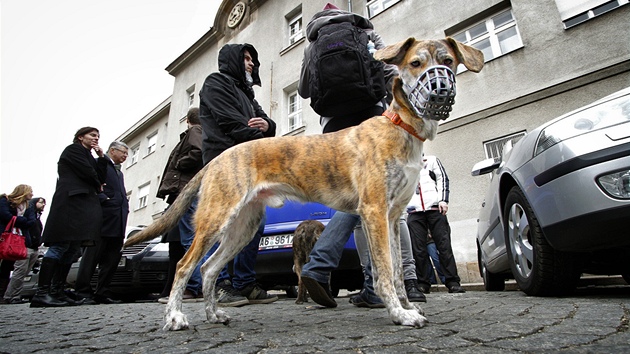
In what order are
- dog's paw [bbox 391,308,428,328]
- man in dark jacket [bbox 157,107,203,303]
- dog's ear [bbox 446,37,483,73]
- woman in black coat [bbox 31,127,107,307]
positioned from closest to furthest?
dog's paw [bbox 391,308,428,328]
dog's ear [bbox 446,37,483,73]
man in dark jacket [bbox 157,107,203,303]
woman in black coat [bbox 31,127,107,307]

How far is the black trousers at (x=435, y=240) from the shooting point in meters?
5.35

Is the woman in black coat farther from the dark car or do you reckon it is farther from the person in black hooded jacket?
the dark car

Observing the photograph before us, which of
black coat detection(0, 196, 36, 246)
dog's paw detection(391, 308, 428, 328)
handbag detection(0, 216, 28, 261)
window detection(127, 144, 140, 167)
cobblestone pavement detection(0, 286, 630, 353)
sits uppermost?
window detection(127, 144, 140, 167)

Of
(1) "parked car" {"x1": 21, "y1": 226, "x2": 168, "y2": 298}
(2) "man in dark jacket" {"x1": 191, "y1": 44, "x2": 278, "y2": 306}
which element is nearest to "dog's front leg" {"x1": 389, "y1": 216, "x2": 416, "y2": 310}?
(2) "man in dark jacket" {"x1": 191, "y1": 44, "x2": 278, "y2": 306}

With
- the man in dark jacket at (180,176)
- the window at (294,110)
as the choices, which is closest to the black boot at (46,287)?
the man in dark jacket at (180,176)

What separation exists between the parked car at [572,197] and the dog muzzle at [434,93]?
927 millimetres

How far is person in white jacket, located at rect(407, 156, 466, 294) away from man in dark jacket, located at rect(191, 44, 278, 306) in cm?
248

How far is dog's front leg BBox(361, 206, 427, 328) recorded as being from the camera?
2.10 m

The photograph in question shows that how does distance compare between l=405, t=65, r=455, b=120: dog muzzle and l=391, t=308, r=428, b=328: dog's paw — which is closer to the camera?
l=391, t=308, r=428, b=328: dog's paw

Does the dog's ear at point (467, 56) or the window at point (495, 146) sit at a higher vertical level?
the window at point (495, 146)

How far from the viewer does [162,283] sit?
6.73m

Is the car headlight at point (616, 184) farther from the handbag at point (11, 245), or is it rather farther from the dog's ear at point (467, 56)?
the handbag at point (11, 245)

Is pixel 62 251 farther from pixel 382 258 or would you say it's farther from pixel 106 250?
pixel 382 258

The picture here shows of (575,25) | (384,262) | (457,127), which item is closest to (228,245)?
(384,262)
